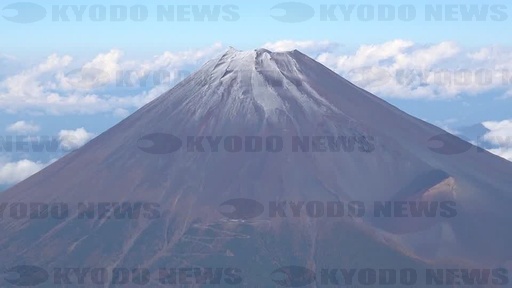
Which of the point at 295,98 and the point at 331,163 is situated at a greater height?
the point at 295,98

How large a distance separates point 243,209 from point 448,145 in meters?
26.4

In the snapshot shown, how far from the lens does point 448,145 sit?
106 metres

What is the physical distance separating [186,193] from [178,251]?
27.7 ft

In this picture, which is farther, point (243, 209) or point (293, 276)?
point (243, 209)

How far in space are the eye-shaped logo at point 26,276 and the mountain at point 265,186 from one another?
26.8 inches

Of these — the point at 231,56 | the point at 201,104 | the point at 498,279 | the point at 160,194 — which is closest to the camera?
the point at 498,279

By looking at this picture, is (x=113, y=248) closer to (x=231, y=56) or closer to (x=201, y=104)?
(x=201, y=104)

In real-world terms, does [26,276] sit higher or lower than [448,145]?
lower

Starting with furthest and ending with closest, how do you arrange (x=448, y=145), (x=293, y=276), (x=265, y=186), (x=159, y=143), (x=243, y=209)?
(x=448, y=145) < (x=159, y=143) < (x=265, y=186) < (x=243, y=209) < (x=293, y=276)

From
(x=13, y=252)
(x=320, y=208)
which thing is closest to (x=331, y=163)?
(x=320, y=208)

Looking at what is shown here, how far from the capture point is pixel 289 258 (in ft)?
280

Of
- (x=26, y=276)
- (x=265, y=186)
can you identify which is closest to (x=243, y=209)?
(x=265, y=186)

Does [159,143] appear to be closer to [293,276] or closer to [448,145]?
[293,276]

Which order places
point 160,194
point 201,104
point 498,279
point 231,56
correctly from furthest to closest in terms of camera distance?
point 231,56, point 201,104, point 160,194, point 498,279
